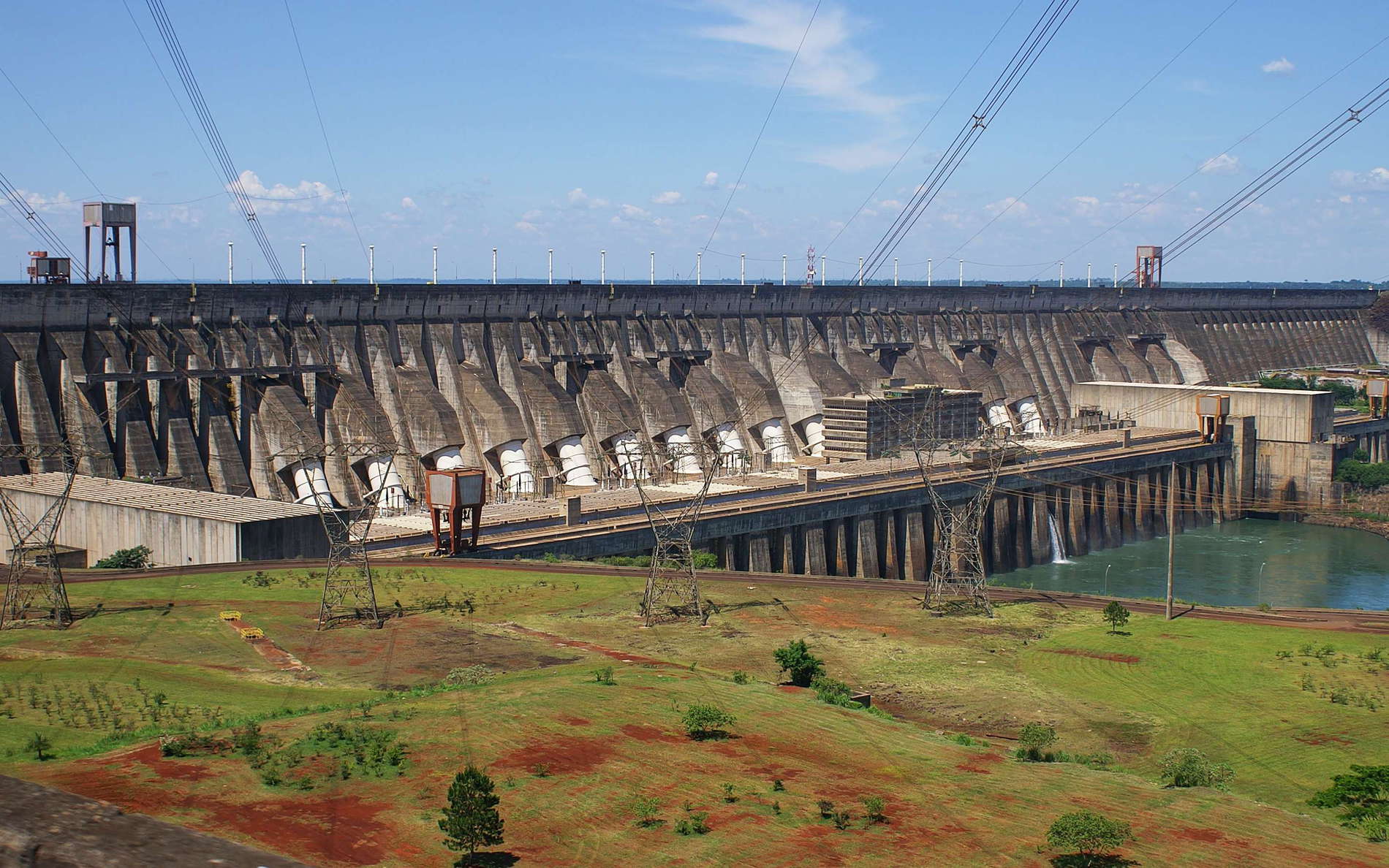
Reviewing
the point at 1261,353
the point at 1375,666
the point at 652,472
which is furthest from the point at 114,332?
the point at 1261,353

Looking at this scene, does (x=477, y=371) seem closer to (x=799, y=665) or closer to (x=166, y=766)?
(x=799, y=665)

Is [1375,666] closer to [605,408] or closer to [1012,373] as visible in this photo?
[605,408]

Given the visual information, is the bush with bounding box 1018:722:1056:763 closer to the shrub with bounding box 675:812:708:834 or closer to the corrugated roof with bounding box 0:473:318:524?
the shrub with bounding box 675:812:708:834

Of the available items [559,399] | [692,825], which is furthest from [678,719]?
[559,399]

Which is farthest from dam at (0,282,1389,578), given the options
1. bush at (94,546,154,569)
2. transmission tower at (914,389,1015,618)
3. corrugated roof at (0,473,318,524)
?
bush at (94,546,154,569)

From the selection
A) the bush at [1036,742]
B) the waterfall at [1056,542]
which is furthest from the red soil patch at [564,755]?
the waterfall at [1056,542]
